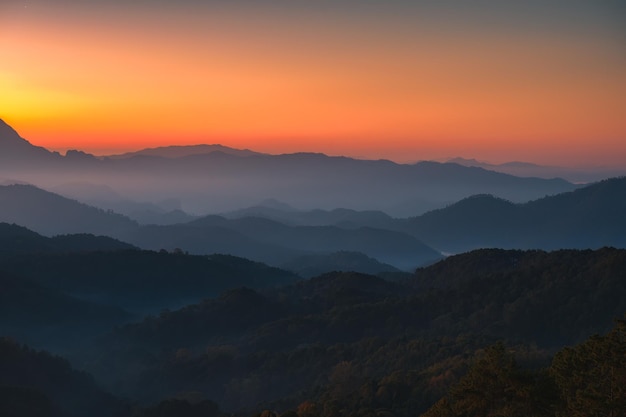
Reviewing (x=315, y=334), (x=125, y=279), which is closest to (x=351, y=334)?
(x=315, y=334)

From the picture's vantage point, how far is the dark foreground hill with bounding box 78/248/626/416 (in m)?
84.5

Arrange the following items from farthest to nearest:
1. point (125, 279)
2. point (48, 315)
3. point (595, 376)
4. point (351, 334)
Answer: point (125, 279) → point (48, 315) → point (351, 334) → point (595, 376)

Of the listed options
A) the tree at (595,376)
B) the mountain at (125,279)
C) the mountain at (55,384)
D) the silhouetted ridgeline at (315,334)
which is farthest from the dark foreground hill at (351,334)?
the mountain at (125,279)

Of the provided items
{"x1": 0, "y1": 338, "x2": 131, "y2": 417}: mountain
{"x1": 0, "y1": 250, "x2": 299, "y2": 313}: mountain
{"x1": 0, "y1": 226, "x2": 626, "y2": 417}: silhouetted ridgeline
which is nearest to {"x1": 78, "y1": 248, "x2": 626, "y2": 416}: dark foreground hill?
{"x1": 0, "y1": 226, "x2": 626, "y2": 417}: silhouetted ridgeline

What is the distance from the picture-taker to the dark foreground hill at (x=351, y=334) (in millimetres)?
84500

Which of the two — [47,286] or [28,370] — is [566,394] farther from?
[47,286]

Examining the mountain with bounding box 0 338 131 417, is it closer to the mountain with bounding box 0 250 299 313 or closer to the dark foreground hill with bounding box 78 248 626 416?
the dark foreground hill with bounding box 78 248 626 416

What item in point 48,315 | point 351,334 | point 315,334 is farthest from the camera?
point 48,315

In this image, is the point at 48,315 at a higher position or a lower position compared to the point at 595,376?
lower

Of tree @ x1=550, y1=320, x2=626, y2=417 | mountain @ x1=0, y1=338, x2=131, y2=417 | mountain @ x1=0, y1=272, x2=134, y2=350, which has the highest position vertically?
tree @ x1=550, y1=320, x2=626, y2=417

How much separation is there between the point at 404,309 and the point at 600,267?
1303 inches

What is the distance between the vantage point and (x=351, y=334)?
115812 mm

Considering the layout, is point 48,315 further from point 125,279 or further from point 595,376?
point 595,376

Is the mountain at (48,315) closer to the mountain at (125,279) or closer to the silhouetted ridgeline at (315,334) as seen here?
the silhouetted ridgeline at (315,334)
